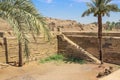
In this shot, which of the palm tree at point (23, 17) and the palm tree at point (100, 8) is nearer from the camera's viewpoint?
the palm tree at point (23, 17)

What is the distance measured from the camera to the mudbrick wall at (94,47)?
19625 millimetres

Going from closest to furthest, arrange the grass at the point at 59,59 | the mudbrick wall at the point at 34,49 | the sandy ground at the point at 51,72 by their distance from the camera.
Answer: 1. the sandy ground at the point at 51,72
2. the mudbrick wall at the point at 34,49
3. the grass at the point at 59,59

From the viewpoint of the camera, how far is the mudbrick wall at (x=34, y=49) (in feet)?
57.5

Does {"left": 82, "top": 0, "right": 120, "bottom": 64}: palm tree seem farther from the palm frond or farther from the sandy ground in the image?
the palm frond

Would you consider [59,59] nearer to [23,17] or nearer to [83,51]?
[83,51]

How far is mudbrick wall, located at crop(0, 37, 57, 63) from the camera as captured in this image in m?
17.5

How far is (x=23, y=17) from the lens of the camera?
331 inches

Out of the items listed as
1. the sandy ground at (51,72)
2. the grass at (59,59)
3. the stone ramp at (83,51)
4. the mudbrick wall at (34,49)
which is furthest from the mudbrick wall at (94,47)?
A: the sandy ground at (51,72)

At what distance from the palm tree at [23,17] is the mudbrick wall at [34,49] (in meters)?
8.79

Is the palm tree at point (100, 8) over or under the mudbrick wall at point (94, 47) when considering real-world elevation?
over

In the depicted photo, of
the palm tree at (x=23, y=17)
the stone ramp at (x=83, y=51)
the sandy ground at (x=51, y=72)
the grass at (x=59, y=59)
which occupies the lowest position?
the sandy ground at (x=51, y=72)

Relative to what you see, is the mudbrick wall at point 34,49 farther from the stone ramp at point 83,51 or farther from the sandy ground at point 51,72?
the stone ramp at point 83,51

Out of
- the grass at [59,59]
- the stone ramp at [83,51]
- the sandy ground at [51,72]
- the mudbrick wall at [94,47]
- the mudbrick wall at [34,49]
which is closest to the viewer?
the sandy ground at [51,72]

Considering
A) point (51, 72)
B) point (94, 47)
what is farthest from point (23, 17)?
point (94, 47)
